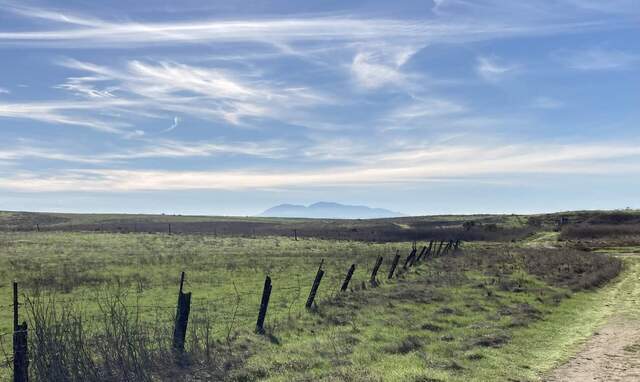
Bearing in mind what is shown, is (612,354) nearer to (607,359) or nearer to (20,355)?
(607,359)

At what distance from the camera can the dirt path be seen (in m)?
11.9

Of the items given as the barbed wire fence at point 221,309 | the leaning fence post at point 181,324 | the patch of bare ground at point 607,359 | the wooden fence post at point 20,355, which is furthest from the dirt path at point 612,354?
the wooden fence post at point 20,355

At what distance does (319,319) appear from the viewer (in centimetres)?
1769

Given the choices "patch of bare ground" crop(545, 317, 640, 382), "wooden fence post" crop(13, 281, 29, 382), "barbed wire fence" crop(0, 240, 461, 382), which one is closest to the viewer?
"wooden fence post" crop(13, 281, 29, 382)

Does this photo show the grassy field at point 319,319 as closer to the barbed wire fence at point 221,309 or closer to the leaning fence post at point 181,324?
the barbed wire fence at point 221,309

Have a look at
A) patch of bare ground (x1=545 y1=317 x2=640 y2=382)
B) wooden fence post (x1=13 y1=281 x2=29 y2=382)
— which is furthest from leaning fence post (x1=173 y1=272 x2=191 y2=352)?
patch of bare ground (x1=545 y1=317 x2=640 y2=382)

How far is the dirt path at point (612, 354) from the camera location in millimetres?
11859

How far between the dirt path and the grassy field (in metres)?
0.52

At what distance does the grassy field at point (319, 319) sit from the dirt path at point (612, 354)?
0.52 meters

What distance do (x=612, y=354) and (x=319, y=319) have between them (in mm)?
8580

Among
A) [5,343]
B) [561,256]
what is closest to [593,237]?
[561,256]

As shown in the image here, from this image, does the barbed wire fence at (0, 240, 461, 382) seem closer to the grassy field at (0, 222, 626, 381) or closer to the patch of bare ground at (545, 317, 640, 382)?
the grassy field at (0, 222, 626, 381)

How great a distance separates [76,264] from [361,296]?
24.2 meters

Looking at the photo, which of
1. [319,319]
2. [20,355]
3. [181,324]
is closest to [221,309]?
[319,319]
